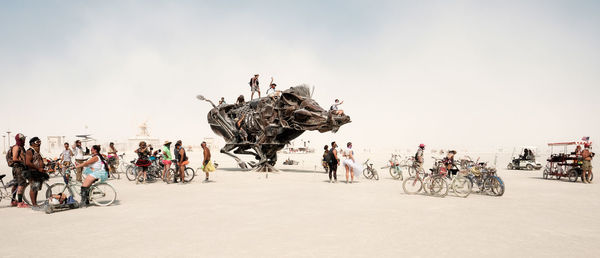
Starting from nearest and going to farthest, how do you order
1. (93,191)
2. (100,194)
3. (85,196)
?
(85,196), (93,191), (100,194)

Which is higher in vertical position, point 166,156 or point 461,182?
point 166,156

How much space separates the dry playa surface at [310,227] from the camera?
610 cm

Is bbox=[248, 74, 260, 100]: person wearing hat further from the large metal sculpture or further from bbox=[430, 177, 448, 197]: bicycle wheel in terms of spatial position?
bbox=[430, 177, 448, 197]: bicycle wheel

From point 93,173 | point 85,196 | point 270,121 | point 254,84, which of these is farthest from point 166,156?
point 254,84

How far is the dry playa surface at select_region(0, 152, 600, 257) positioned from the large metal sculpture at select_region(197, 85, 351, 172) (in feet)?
25.6

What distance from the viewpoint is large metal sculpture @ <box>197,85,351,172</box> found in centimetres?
1936

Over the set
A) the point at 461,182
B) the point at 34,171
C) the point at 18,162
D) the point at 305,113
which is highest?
the point at 305,113

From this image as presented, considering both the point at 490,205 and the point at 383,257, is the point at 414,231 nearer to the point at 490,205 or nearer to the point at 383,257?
the point at 383,257

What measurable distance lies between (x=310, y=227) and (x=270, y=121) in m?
13.9

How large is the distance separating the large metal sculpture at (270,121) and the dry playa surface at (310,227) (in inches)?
307

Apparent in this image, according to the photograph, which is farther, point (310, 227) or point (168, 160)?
point (168, 160)

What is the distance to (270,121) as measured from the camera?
21141 mm

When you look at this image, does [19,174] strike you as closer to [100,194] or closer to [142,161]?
[100,194]

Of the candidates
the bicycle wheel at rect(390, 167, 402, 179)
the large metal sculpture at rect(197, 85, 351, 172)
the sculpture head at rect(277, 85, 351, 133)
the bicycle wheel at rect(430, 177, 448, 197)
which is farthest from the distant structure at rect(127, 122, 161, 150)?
the bicycle wheel at rect(430, 177, 448, 197)
